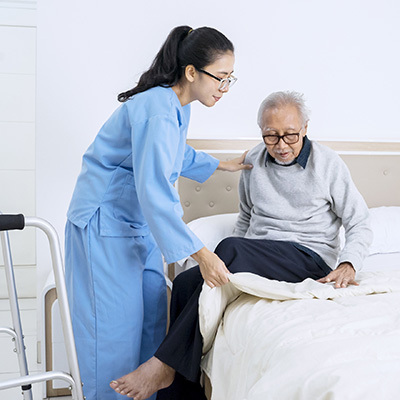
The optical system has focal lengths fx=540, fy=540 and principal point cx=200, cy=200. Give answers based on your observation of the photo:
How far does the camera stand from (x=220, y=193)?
269 centimetres

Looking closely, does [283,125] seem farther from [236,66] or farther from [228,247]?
[236,66]

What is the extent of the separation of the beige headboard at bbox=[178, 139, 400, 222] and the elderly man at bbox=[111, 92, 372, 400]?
1.50 ft

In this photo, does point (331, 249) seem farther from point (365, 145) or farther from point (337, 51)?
point (337, 51)

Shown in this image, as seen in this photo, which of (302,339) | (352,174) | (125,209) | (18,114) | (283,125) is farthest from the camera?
(18,114)

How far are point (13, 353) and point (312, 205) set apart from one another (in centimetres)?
174

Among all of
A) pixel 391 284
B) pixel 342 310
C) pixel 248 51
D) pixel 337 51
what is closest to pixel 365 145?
pixel 337 51

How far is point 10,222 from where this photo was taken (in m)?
1.15

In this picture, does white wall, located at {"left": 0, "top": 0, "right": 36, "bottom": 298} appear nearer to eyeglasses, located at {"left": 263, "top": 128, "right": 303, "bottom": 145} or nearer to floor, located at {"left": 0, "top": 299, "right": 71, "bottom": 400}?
floor, located at {"left": 0, "top": 299, "right": 71, "bottom": 400}

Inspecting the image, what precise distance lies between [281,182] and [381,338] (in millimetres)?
926

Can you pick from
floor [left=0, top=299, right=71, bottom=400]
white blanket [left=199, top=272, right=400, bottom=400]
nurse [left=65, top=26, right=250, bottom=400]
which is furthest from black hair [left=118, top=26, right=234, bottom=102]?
floor [left=0, top=299, right=71, bottom=400]

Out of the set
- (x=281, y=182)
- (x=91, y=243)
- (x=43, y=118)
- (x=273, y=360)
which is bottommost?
(x=273, y=360)

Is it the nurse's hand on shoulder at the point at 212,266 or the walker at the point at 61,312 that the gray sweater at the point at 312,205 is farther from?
the walker at the point at 61,312

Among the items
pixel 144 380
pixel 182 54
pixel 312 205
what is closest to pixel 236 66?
pixel 312 205

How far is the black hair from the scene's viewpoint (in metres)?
1.61
